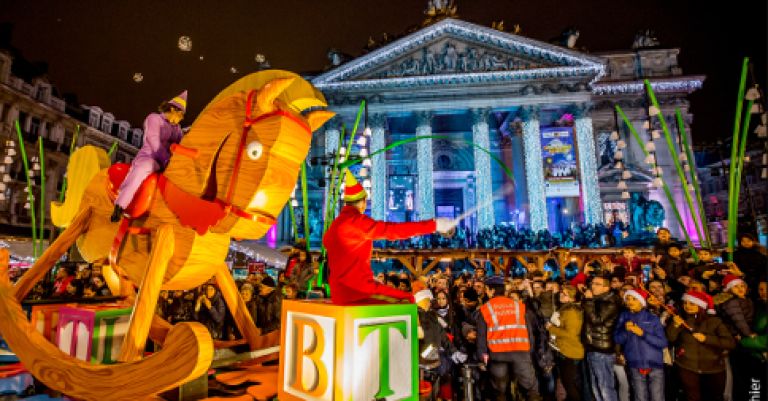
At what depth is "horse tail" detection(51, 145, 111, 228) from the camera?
4062mm

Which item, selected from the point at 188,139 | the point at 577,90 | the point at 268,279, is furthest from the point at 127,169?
the point at 577,90

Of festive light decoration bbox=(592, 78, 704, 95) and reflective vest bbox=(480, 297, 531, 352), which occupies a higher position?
festive light decoration bbox=(592, 78, 704, 95)

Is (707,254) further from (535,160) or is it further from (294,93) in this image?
(535,160)

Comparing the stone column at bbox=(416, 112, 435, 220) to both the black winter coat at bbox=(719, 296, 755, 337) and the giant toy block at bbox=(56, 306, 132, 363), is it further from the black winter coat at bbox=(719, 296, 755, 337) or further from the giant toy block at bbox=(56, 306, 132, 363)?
the giant toy block at bbox=(56, 306, 132, 363)

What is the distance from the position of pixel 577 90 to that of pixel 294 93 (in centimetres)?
2447

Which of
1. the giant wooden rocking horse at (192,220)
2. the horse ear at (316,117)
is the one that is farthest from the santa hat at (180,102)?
the horse ear at (316,117)

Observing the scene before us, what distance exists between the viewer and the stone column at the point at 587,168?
21.0m

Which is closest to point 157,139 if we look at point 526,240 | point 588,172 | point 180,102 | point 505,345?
point 180,102

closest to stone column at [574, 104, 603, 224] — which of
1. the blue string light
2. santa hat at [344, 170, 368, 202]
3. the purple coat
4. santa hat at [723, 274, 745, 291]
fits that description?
the blue string light

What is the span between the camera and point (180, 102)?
133 inches

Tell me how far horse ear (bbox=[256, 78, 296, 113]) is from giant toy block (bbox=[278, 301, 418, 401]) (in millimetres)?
1427

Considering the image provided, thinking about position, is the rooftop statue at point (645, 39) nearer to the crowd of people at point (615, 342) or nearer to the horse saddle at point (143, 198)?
the crowd of people at point (615, 342)

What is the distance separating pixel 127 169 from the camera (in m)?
3.48

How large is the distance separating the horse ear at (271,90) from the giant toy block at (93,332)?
259 centimetres
